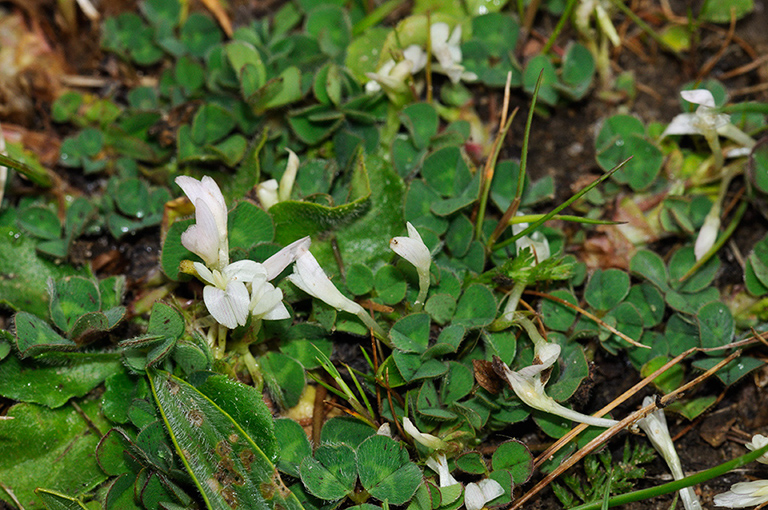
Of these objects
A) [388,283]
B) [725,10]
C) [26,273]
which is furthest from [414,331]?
[725,10]

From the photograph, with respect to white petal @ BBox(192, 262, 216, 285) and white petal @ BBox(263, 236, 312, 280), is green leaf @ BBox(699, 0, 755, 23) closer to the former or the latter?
white petal @ BBox(263, 236, 312, 280)

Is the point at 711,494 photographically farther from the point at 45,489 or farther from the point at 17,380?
the point at 17,380

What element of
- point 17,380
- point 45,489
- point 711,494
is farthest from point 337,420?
point 711,494

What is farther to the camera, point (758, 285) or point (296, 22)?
point (296, 22)

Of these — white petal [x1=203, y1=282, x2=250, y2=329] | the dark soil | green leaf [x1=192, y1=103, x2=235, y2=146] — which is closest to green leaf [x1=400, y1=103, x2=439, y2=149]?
the dark soil

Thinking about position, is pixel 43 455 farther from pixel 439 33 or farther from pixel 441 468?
pixel 439 33
